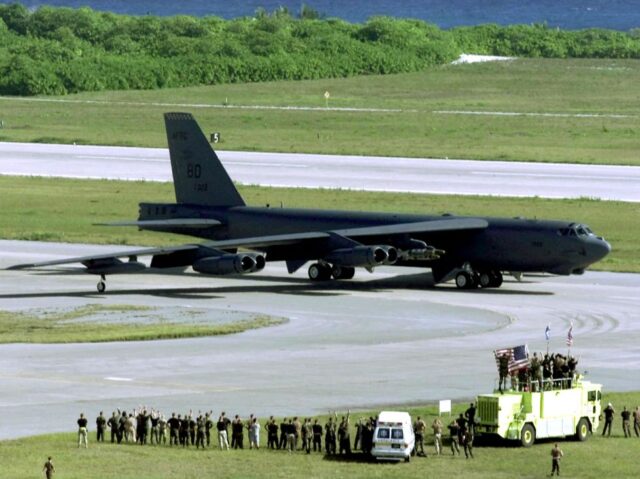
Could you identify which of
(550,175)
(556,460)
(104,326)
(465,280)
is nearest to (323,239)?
(465,280)

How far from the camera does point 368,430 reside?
34.1m

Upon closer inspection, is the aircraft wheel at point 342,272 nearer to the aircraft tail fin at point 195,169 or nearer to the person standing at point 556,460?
the aircraft tail fin at point 195,169

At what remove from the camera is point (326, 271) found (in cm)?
6219

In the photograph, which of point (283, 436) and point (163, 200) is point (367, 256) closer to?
point (283, 436)

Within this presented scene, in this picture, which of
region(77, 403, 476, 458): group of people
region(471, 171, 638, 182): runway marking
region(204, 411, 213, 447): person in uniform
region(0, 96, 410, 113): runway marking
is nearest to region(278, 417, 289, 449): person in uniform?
region(77, 403, 476, 458): group of people

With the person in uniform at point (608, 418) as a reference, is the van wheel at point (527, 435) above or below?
below

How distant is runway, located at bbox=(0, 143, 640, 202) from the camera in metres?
89.4

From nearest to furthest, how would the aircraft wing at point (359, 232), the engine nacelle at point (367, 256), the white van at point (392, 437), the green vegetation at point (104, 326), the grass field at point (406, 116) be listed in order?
1. the white van at point (392, 437)
2. the green vegetation at point (104, 326)
3. the engine nacelle at point (367, 256)
4. the aircraft wing at point (359, 232)
5. the grass field at point (406, 116)

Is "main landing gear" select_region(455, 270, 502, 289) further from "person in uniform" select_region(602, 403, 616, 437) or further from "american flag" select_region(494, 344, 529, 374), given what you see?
"american flag" select_region(494, 344, 529, 374)

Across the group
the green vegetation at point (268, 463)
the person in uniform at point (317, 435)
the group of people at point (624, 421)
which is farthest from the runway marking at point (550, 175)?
the person in uniform at point (317, 435)

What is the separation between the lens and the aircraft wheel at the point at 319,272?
204 feet

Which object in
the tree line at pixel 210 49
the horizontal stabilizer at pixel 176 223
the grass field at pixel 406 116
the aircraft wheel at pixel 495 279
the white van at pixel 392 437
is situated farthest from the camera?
the tree line at pixel 210 49

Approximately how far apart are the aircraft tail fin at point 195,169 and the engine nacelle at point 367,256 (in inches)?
288

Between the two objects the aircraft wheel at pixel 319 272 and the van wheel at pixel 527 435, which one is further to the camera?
the aircraft wheel at pixel 319 272
